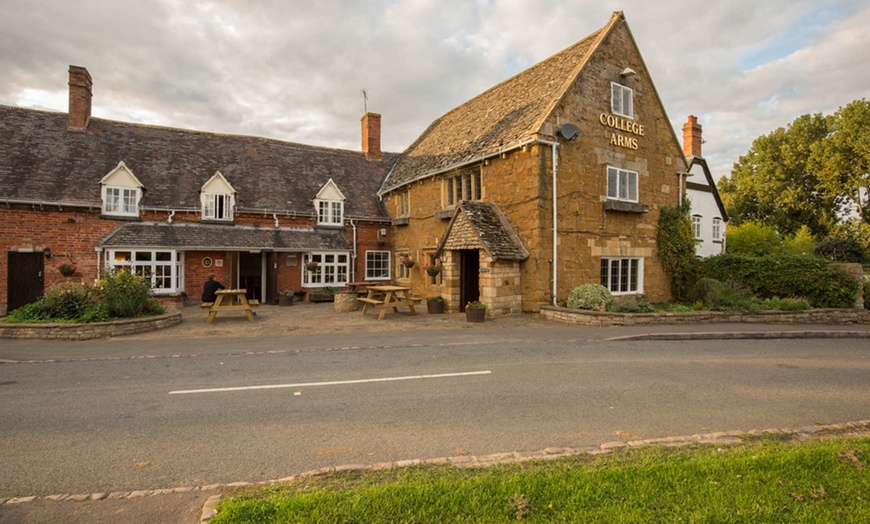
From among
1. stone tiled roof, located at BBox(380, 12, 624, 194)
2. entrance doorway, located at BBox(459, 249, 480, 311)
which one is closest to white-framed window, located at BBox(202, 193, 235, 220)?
stone tiled roof, located at BBox(380, 12, 624, 194)

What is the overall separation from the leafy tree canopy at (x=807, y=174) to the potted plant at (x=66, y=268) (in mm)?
49816

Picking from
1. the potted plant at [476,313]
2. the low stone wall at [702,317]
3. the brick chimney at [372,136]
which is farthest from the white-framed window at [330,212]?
the low stone wall at [702,317]

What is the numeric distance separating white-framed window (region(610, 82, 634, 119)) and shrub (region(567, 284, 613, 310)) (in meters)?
7.41

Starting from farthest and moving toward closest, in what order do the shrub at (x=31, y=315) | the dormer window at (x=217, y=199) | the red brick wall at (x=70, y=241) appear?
the dormer window at (x=217, y=199) → the red brick wall at (x=70, y=241) → the shrub at (x=31, y=315)

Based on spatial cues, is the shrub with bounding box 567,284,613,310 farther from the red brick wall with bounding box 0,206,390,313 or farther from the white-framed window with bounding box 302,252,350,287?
the red brick wall with bounding box 0,206,390,313

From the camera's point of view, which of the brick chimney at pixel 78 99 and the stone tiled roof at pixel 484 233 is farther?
the brick chimney at pixel 78 99

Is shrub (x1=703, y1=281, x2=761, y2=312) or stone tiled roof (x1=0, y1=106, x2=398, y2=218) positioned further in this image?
stone tiled roof (x1=0, y1=106, x2=398, y2=218)

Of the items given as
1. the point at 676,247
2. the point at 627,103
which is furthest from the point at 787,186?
the point at 627,103

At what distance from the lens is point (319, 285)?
2236 cm

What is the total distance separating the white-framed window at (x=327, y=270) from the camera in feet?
72.6

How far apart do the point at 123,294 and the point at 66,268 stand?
23.5 feet

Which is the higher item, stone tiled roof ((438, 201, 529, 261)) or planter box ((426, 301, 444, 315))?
stone tiled roof ((438, 201, 529, 261))

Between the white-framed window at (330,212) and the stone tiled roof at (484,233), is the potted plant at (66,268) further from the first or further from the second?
the stone tiled roof at (484,233)

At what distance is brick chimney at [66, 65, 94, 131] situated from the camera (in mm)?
20406
